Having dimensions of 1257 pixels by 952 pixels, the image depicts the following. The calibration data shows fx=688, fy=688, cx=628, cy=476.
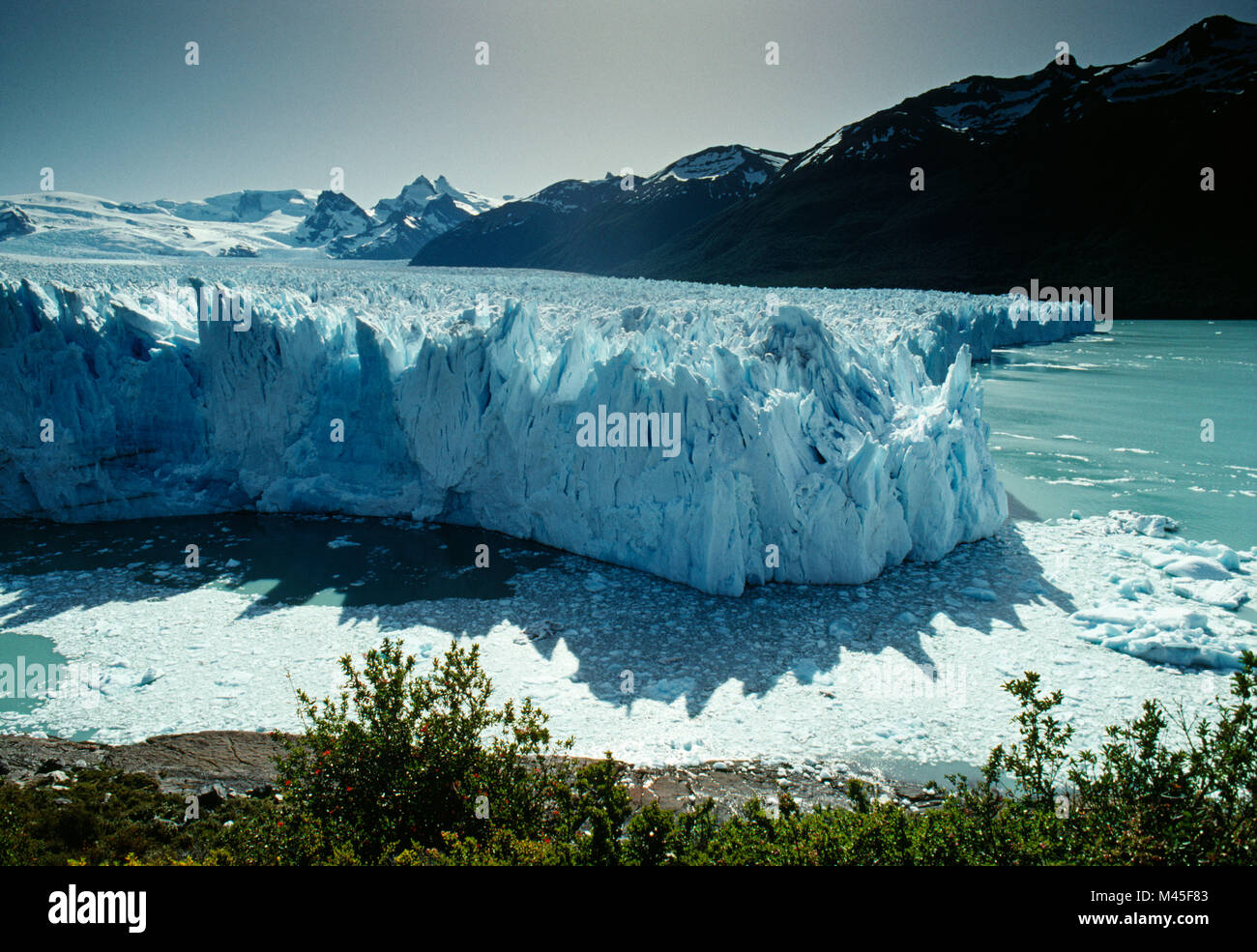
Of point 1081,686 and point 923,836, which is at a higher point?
point 923,836

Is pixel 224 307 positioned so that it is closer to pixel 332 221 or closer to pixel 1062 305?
pixel 1062 305

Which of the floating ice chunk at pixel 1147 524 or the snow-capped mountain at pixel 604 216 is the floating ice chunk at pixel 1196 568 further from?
the snow-capped mountain at pixel 604 216

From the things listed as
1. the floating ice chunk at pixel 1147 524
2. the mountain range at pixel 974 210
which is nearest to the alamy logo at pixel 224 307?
the floating ice chunk at pixel 1147 524
